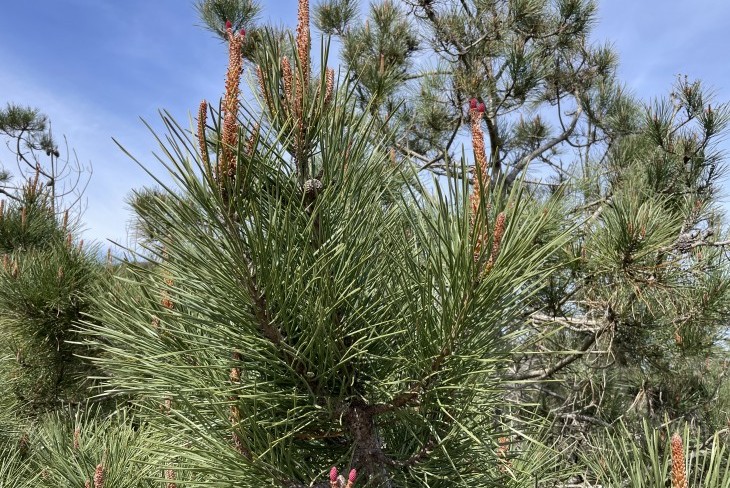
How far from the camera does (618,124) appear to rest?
2.96 m

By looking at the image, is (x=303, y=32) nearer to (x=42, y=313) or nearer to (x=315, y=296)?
(x=315, y=296)

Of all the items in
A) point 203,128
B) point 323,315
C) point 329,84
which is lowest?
point 323,315

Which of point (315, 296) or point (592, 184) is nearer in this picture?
point (315, 296)

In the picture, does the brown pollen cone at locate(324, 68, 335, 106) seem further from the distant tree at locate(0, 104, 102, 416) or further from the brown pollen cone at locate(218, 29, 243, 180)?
the distant tree at locate(0, 104, 102, 416)

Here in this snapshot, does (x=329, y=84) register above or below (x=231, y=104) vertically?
above

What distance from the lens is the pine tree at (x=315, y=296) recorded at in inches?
20.1

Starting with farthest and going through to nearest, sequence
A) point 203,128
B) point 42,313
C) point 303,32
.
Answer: point 42,313
point 303,32
point 203,128

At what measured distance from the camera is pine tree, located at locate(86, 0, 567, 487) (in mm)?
509

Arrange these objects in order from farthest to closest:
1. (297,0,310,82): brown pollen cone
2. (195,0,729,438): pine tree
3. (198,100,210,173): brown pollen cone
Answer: (195,0,729,438): pine tree
(297,0,310,82): brown pollen cone
(198,100,210,173): brown pollen cone

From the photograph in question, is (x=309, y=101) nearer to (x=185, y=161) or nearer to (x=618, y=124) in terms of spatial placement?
(x=185, y=161)

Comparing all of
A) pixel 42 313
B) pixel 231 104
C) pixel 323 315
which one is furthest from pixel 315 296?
pixel 42 313

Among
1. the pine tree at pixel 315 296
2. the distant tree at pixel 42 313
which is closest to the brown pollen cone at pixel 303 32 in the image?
the pine tree at pixel 315 296

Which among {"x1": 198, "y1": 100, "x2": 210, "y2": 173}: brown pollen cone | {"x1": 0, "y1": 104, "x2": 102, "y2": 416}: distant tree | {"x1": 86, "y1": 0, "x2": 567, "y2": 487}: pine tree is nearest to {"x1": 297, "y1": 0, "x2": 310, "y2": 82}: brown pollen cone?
{"x1": 86, "y1": 0, "x2": 567, "y2": 487}: pine tree

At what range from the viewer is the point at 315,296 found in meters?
0.58
